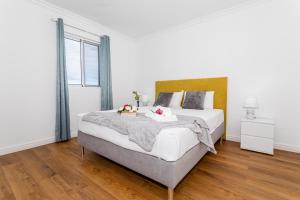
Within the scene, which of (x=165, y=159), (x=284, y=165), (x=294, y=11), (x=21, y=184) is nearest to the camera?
(x=165, y=159)

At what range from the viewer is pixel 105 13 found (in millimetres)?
3123

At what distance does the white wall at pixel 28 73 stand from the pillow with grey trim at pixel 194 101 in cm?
243

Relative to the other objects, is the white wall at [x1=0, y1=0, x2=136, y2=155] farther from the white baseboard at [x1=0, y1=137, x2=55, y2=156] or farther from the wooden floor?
the wooden floor

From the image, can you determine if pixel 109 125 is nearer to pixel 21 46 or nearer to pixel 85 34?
pixel 21 46

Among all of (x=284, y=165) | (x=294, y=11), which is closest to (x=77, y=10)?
(x=294, y=11)

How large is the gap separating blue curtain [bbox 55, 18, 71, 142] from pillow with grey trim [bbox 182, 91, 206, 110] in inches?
95.2

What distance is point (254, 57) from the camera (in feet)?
8.86

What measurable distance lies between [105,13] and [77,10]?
1.81ft

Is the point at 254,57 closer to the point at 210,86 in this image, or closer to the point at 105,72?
the point at 210,86

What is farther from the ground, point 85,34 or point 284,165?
point 85,34

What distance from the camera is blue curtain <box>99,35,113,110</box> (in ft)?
12.0

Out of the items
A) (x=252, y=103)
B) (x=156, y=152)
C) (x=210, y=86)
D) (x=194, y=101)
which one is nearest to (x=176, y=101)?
(x=194, y=101)

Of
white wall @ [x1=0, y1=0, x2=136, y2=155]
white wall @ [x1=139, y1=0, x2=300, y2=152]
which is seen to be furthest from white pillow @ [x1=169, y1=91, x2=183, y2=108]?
white wall @ [x1=0, y1=0, x2=136, y2=155]

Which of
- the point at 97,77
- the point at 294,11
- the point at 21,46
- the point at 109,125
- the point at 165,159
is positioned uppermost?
the point at 294,11
